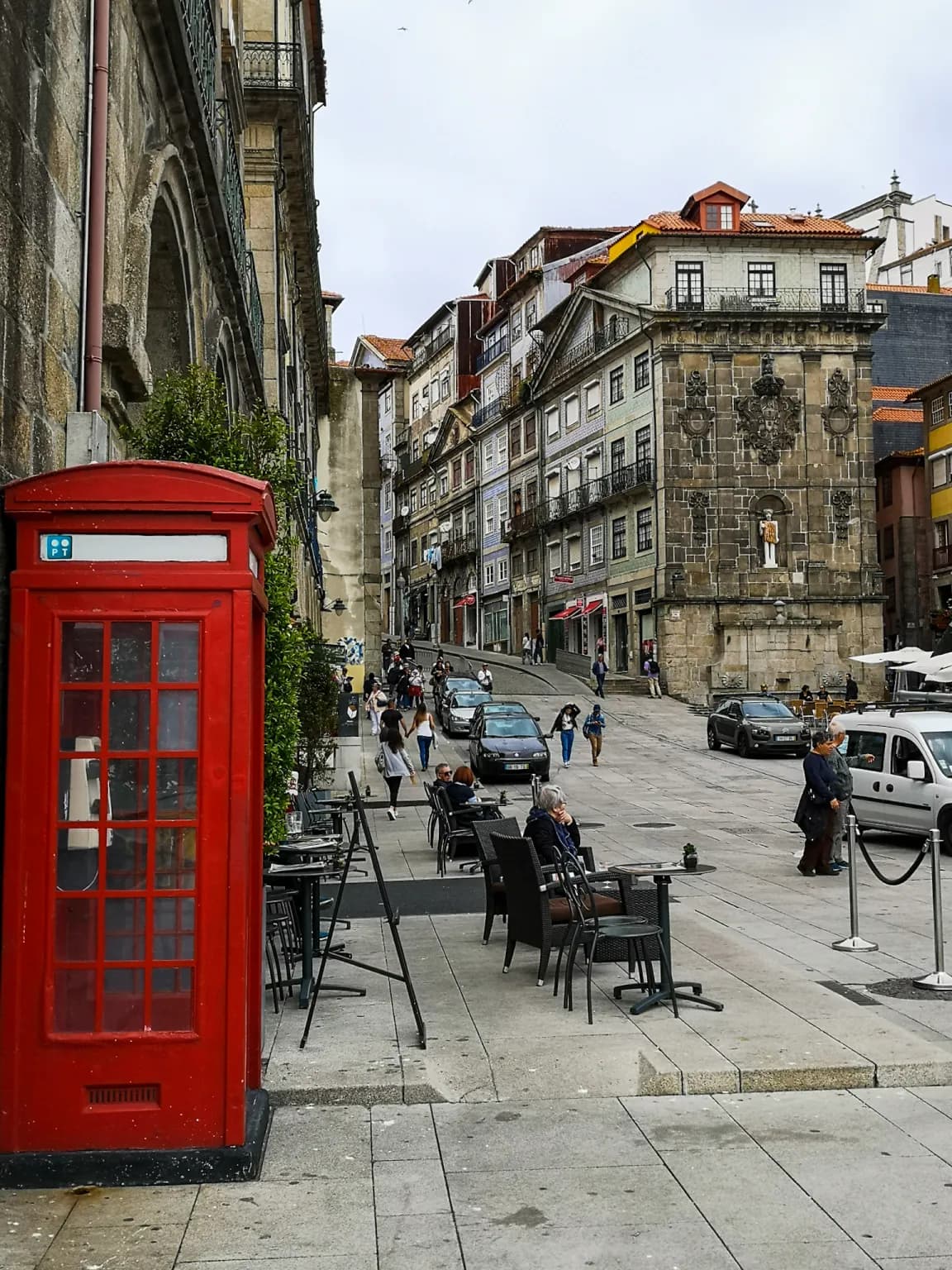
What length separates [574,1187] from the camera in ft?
16.8

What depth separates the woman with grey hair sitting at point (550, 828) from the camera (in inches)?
367

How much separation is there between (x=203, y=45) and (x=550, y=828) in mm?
8808

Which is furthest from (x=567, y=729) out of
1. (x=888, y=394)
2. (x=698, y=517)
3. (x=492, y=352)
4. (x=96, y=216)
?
(x=492, y=352)

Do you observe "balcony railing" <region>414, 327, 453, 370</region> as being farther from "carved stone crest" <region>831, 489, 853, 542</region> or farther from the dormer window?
"carved stone crest" <region>831, 489, 853, 542</region>

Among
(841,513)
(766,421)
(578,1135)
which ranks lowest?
(578,1135)

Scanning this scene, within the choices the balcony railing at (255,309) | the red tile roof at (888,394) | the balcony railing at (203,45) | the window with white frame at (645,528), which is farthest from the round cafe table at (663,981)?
the red tile roof at (888,394)

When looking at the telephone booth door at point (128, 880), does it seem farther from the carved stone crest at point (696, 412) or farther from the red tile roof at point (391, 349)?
the red tile roof at point (391, 349)

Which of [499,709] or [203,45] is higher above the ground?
[203,45]

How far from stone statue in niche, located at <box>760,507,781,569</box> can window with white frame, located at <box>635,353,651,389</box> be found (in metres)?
7.06

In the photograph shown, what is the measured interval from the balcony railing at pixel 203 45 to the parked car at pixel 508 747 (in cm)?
1686

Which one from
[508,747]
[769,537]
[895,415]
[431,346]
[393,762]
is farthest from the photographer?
[431,346]

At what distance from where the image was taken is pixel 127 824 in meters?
5.15

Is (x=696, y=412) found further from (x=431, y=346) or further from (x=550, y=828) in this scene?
(x=550, y=828)

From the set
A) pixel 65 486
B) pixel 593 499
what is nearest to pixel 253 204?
pixel 65 486
